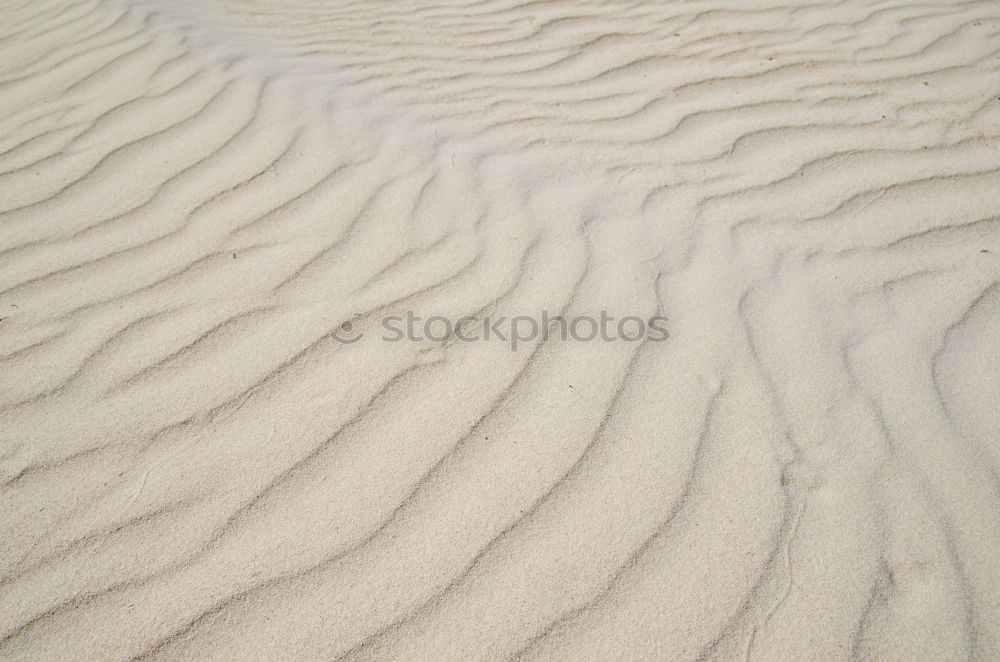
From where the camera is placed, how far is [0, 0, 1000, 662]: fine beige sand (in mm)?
1320

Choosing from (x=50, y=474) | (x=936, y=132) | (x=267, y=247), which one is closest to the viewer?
(x=50, y=474)

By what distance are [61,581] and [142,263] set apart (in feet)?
3.15

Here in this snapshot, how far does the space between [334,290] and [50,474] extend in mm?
780

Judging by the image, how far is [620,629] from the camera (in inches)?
50.8

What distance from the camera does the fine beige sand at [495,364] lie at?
132 cm

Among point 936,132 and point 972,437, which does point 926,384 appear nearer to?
point 972,437

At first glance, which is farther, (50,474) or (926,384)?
(926,384)

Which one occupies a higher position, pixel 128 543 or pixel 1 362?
pixel 1 362

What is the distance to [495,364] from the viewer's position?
1757 mm

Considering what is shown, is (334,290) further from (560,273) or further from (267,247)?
(560,273)

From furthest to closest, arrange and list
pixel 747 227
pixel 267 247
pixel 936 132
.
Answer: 1. pixel 936 132
2. pixel 747 227
3. pixel 267 247

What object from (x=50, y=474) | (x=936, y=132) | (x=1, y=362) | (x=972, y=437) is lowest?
(x=972, y=437)

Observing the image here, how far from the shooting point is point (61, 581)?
133 centimetres

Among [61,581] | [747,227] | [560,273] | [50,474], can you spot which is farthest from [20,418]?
[747,227]
